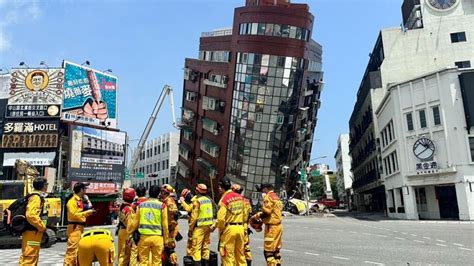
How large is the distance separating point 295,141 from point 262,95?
31.0ft

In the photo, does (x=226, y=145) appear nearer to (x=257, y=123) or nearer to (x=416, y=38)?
(x=257, y=123)

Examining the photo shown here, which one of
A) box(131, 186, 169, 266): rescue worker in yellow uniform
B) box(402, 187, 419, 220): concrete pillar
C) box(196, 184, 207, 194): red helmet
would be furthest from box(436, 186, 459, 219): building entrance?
box(131, 186, 169, 266): rescue worker in yellow uniform

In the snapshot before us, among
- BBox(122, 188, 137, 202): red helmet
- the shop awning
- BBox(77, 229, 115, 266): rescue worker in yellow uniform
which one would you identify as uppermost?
the shop awning

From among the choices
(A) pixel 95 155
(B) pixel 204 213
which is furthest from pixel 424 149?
(A) pixel 95 155

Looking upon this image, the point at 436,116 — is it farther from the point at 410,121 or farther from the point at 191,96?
the point at 191,96

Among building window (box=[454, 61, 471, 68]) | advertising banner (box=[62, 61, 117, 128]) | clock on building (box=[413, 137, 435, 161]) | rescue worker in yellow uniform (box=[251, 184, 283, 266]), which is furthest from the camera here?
advertising banner (box=[62, 61, 117, 128])

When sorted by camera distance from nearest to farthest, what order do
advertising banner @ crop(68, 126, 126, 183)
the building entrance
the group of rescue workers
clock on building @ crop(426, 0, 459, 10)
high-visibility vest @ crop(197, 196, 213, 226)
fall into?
the group of rescue workers, high-visibility vest @ crop(197, 196, 213, 226), the building entrance, clock on building @ crop(426, 0, 459, 10), advertising banner @ crop(68, 126, 126, 183)

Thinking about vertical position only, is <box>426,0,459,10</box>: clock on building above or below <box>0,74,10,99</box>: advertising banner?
above

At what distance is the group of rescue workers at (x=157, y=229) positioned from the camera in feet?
23.8

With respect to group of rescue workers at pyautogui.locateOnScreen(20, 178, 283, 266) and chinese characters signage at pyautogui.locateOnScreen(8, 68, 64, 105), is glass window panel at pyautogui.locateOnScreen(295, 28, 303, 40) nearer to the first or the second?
chinese characters signage at pyautogui.locateOnScreen(8, 68, 64, 105)

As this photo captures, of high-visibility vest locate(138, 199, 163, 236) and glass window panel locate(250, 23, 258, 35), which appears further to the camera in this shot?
glass window panel locate(250, 23, 258, 35)

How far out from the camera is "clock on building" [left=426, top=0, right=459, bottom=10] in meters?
42.3

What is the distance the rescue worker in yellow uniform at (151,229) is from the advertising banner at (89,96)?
43007mm

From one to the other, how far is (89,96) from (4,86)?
10.0 m
